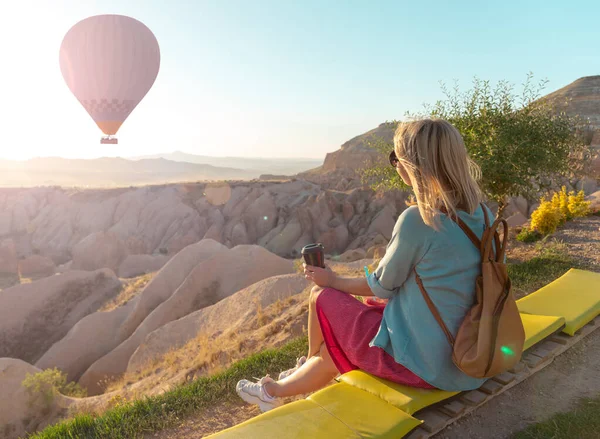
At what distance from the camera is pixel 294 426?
287cm

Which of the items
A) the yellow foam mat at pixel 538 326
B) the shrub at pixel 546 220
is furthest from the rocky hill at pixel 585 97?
the yellow foam mat at pixel 538 326

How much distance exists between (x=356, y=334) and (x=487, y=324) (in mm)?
895

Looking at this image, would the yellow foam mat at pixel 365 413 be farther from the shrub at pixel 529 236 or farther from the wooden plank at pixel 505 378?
the shrub at pixel 529 236

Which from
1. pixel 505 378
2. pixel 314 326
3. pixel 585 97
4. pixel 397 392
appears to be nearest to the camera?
pixel 397 392

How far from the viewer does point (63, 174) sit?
200m

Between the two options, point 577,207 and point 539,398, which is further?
point 577,207

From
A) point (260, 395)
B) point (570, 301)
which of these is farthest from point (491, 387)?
point (570, 301)

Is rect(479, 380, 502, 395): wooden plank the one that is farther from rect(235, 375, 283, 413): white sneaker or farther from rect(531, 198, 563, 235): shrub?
rect(531, 198, 563, 235): shrub

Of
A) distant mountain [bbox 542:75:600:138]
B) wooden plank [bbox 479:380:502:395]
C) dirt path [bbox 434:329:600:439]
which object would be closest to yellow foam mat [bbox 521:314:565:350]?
dirt path [bbox 434:329:600:439]

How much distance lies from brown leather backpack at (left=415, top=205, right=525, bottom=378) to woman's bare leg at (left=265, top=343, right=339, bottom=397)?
106 centimetres

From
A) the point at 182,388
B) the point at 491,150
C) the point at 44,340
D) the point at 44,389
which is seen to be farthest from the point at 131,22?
the point at 182,388

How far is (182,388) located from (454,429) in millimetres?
2837

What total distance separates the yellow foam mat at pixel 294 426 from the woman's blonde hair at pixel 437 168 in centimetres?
147

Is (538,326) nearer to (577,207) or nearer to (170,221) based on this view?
(577,207)
